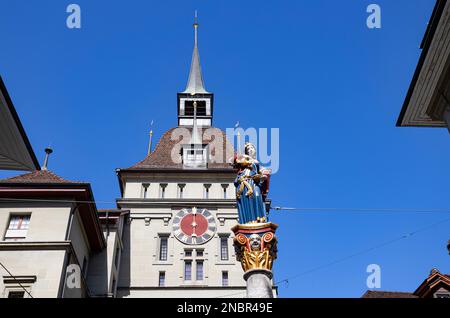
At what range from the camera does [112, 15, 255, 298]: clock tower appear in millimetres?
36188

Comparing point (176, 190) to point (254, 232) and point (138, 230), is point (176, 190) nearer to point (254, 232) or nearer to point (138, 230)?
point (138, 230)

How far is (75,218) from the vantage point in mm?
26547

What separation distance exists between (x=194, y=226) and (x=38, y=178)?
13.8m

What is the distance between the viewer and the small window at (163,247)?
37750 millimetres

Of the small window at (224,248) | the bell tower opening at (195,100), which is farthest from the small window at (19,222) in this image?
the bell tower opening at (195,100)

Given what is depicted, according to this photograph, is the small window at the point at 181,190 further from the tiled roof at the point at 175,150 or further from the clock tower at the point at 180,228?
the tiled roof at the point at 175,150

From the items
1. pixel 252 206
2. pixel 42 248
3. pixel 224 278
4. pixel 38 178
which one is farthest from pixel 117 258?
pixel 252 206

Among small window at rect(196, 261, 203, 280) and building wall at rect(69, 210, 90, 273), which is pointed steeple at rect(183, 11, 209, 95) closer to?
small window at rect(196, 261, 203, 280)

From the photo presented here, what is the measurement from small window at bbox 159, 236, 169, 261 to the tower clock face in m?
0.86

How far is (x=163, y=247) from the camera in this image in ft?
125

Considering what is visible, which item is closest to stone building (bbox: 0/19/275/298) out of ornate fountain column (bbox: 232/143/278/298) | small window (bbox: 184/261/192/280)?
small window (bbox: 184/261/192/280)

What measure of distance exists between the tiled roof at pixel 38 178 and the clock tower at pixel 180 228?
10.9m
